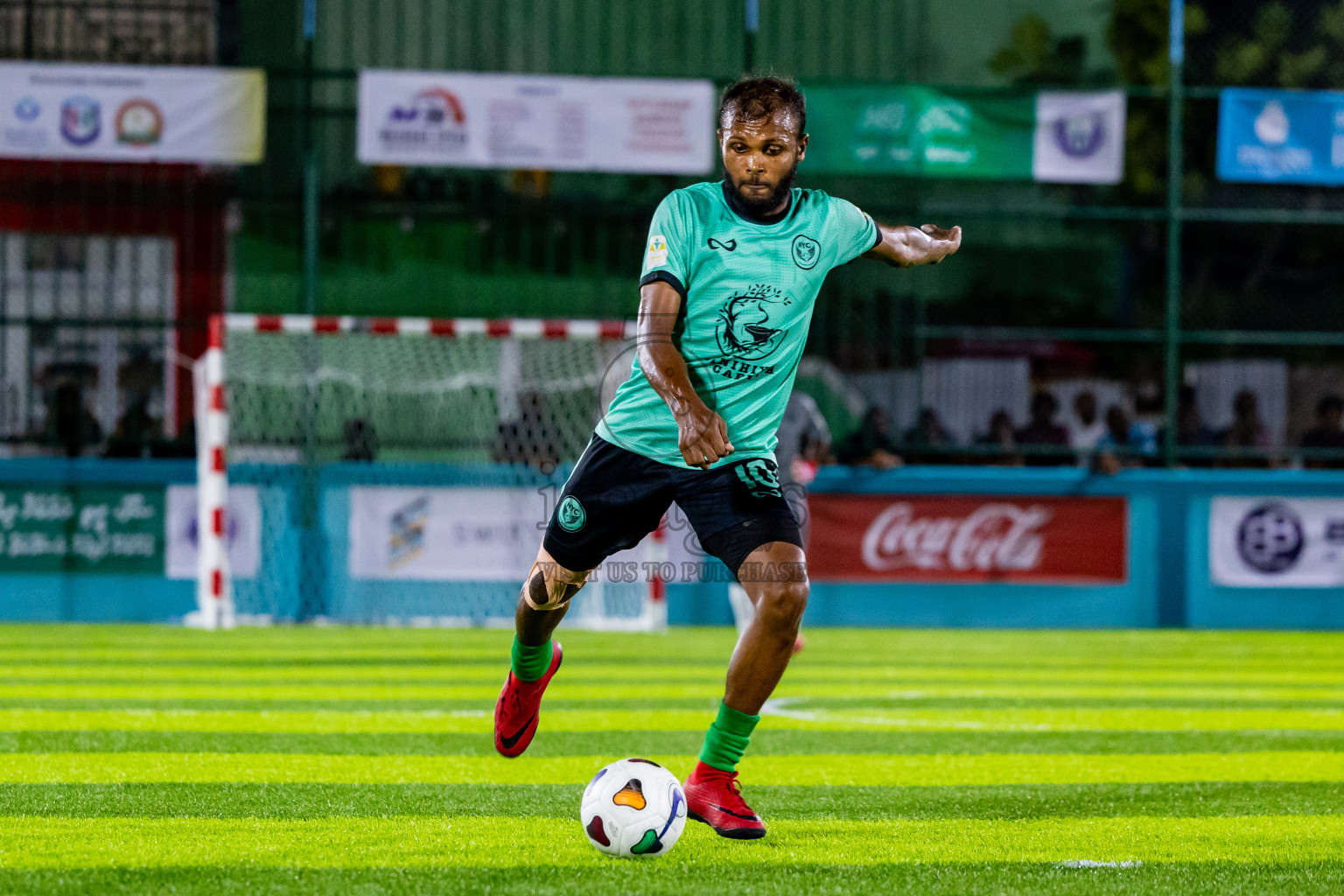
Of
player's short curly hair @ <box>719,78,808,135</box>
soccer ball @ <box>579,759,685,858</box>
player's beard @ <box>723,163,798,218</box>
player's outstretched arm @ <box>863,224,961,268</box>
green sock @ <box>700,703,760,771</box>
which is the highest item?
player's short curly hair @ <box>719,78,808,135</box>

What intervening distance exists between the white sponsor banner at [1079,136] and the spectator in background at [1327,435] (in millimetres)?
2889

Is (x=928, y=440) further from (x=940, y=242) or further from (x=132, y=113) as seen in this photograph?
(x=940, y=242)

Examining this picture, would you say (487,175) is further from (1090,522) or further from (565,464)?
(1090,522)

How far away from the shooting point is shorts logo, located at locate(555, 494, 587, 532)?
14.9 feet

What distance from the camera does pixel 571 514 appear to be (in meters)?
4.57

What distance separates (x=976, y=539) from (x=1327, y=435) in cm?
344

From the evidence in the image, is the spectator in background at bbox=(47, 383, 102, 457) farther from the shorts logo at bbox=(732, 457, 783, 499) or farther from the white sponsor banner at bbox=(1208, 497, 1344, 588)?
the shorts logo at bbox=(732, 457, 783, 499)

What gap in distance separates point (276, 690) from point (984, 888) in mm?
5585

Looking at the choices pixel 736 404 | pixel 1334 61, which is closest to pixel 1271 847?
pixel 736 404

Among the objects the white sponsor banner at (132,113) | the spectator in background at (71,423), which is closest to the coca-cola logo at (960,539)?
the white sponsor banner at (132,113)

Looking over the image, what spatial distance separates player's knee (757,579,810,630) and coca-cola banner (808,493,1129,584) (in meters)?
9.57

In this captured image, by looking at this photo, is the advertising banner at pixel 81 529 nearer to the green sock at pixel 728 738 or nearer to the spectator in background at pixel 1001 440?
the spectator in background at pixel 1001 440

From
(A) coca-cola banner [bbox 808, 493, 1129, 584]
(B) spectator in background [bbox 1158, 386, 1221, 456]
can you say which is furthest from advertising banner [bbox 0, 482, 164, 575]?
(B) spectator in background [bbox 1158, 386, 1221, 456]

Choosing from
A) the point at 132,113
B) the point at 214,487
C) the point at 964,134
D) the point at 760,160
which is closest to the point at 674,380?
the point at 760,160
